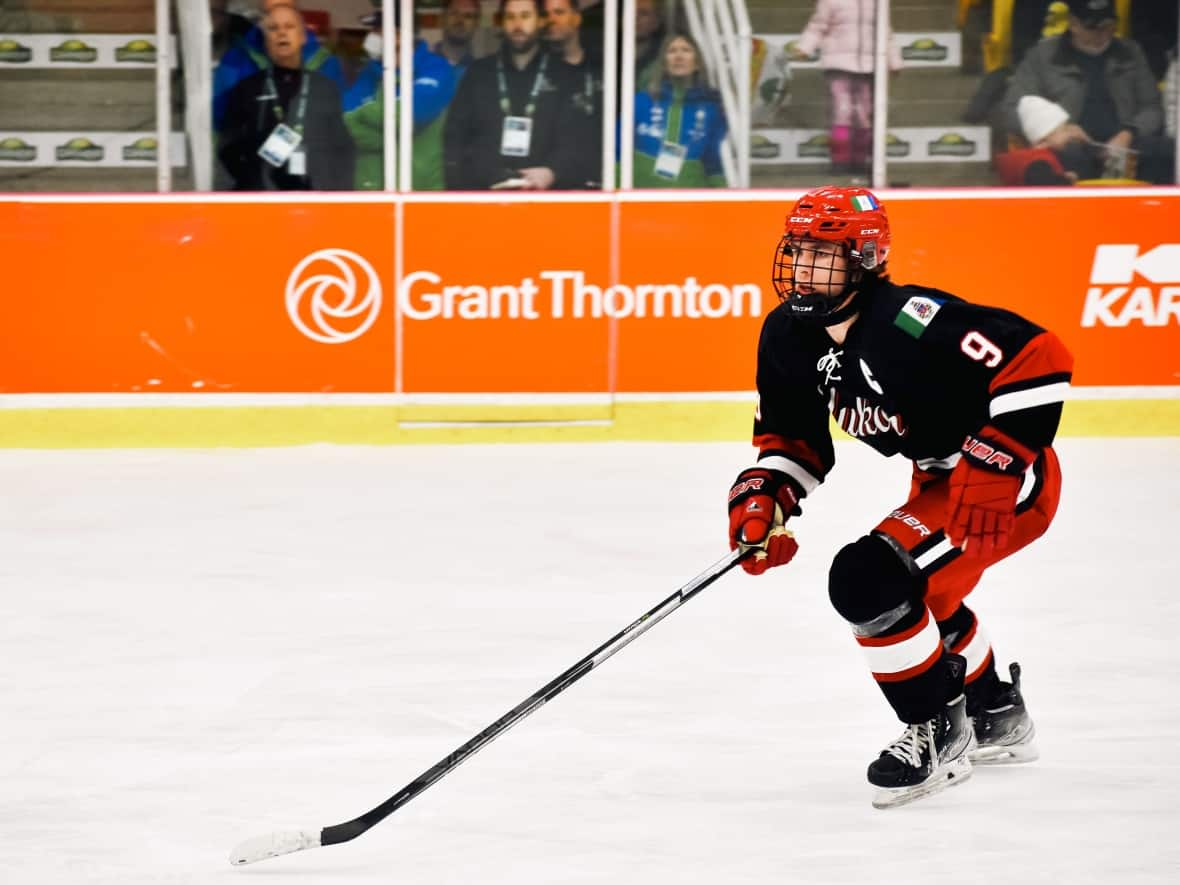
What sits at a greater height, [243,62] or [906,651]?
[243,62]

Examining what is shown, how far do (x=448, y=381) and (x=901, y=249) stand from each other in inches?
65.0

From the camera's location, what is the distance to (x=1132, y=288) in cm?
704

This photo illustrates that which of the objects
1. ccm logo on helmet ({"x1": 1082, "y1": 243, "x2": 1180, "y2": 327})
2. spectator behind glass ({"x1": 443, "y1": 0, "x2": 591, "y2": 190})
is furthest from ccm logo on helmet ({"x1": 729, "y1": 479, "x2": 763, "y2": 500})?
ccm logo on helmet ({"x1": 1082, "y1": 243, "x2": 1180, "y2": 327})

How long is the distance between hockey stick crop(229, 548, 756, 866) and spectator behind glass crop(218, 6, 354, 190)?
380 centimetres

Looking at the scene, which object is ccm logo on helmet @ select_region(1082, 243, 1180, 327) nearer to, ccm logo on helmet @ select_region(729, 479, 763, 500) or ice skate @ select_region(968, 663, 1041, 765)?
ice skate @ select_region(968, 663, 1041, 765)

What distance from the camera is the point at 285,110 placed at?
696cm

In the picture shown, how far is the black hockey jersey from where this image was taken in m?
3.18

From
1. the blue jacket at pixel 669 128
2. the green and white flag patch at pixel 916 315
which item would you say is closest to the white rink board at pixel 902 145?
the blue jacket at pixel 669 128

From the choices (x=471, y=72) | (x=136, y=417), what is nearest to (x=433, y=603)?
(x=136, y=417)

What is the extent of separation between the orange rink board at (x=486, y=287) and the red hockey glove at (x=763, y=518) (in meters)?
3.48

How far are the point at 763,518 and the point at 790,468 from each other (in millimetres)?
139

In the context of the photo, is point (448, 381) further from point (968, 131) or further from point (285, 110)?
point (968, 131)

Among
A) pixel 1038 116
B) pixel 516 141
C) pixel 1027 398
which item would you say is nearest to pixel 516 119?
pixel 516 141

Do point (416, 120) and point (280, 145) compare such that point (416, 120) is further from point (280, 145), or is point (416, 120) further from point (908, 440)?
point (908, 440)
